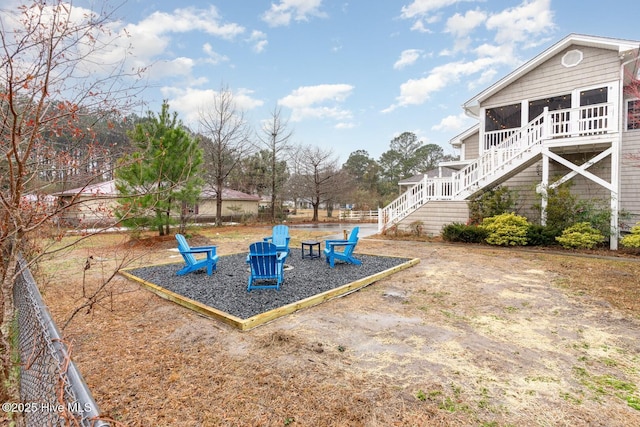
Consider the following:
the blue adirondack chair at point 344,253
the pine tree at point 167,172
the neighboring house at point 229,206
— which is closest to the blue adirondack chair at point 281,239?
the blue adirondack chair at point 344,253

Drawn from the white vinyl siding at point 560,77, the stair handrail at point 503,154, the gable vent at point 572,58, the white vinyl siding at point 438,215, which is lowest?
the white vinyl siding at point 438,215

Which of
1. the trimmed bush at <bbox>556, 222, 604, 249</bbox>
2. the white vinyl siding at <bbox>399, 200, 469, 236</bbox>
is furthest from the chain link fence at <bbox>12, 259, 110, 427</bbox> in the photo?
the white vinyl siding at <bbox>399, 200, 469, 236</bbox>

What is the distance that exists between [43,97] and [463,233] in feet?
38.4

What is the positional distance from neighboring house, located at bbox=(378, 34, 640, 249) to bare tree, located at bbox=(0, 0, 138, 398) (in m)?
11.9

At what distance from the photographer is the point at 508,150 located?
1117 centimetres

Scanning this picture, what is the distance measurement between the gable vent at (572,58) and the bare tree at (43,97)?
1454 centimetres

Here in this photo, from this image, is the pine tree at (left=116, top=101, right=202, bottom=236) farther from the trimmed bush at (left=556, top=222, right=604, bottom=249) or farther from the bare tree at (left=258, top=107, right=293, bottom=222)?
the bare tree at (left=258, top=107, right=293, bottom=222)

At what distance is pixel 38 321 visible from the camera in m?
1.86

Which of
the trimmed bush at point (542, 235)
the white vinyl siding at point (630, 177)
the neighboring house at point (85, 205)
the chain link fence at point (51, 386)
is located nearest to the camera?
the chain link fence at point (51, 386)

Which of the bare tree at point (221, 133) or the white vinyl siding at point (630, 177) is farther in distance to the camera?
the bare tree at point (221, 133)

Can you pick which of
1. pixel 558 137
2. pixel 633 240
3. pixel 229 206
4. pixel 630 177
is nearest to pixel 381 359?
pixel 633 240

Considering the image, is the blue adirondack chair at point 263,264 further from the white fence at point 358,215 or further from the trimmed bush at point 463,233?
the white fence at point 358,215

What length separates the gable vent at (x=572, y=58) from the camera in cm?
1129

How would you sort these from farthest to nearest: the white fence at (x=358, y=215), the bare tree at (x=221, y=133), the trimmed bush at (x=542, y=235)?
the white fence at (x=358, y=215) < the bare tree at (x=221, y=133) < the trimmed bush at (x=542, y=235)
